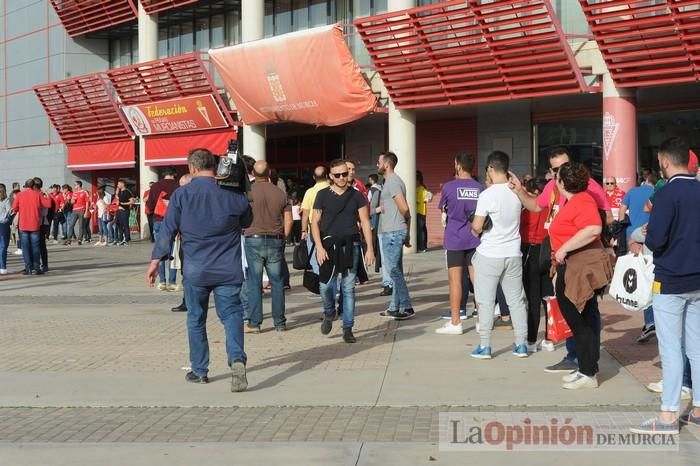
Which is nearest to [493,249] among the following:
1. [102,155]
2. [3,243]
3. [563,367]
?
[563,367]

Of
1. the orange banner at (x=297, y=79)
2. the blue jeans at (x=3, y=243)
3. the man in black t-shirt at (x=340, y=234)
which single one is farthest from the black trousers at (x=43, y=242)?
the man in black t-shirt at (x=340, y=234)

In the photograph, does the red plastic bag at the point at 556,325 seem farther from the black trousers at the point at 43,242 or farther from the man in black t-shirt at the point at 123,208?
the man in black t-shirt at the point at 123,208

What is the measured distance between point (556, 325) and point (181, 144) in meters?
23.3

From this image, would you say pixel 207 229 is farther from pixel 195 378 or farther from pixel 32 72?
pixel 32 72

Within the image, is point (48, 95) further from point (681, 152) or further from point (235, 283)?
point (681, 152)

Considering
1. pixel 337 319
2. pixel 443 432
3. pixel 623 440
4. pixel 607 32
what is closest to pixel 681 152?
pixel 623 440

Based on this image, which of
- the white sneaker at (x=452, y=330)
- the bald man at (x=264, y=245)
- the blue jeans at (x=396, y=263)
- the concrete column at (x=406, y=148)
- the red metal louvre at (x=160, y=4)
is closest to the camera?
the white sneaker at (x=452, y=330)

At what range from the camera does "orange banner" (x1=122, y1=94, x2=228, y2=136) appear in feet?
93.1

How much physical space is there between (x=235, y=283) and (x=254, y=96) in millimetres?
18728

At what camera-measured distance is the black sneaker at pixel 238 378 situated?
7.73m

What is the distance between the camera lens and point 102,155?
3400 centimetres

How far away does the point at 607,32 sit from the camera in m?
18.2

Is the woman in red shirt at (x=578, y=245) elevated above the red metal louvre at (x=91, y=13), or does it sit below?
below

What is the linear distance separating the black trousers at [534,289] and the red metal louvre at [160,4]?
20981mm
